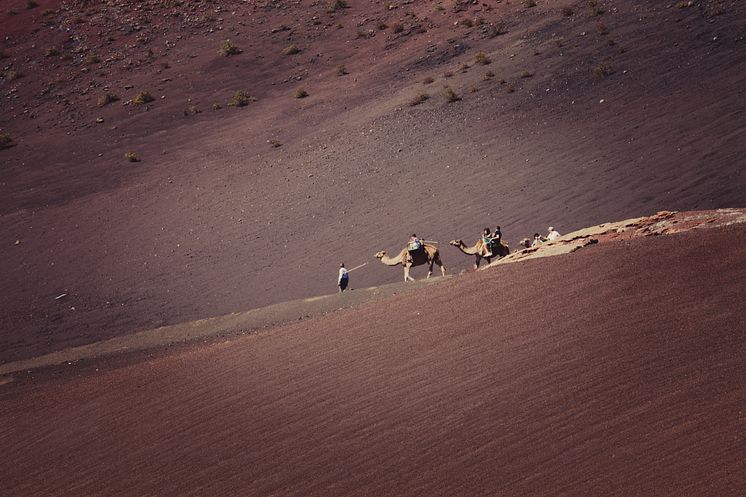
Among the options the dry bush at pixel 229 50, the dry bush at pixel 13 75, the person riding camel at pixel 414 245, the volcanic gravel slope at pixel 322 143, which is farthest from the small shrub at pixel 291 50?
the person riding camel at pixel 414 245

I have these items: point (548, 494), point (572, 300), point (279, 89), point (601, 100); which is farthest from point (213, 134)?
point (548, 494)

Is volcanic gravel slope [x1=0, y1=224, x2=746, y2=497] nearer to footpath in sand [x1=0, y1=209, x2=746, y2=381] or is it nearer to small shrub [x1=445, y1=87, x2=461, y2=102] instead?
footpath in sand [x1=0, y1=209, x2=746, y2=381]

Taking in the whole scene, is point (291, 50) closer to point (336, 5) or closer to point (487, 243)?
point (336, 5)

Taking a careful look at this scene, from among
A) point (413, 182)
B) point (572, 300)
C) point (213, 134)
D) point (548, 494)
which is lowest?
point (548, 494)

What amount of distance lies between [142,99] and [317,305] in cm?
2789

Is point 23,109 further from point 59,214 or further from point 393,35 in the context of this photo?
point 393,35

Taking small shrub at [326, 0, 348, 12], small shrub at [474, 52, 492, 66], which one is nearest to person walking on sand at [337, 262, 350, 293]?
small shrub at [474, 52, 492, 66]

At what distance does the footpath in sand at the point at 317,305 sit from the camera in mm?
19562

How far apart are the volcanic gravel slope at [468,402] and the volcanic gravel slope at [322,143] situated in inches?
529

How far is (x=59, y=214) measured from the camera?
133ft

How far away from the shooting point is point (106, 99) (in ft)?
163

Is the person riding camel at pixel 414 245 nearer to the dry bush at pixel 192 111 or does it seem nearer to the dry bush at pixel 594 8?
the dry bush at pixel 594 8

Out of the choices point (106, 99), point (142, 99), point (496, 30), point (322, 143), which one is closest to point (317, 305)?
point (322, 143)

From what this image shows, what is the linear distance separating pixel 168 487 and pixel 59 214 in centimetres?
3241
